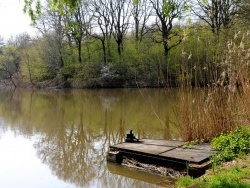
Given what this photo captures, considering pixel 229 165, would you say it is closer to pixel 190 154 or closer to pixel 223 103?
pixel 190 154

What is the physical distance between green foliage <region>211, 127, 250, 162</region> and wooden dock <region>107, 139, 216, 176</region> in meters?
0.18

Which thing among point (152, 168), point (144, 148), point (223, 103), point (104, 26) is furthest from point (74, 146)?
point (104, 26)

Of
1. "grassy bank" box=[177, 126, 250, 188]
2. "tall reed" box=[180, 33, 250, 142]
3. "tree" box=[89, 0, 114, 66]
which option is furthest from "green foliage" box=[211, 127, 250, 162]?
"tree" box=[89, 0, 114, 66]

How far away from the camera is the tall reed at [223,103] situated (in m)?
5.73

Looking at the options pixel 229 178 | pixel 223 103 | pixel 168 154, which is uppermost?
pixel 223 103

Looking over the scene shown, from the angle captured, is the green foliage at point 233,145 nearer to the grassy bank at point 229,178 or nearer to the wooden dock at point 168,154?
the wooden dock at point 168,154

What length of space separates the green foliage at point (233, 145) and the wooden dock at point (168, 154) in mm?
179

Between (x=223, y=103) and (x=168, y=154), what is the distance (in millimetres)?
1435

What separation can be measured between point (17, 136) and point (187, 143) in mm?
6031

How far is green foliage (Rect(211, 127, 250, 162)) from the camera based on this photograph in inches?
196

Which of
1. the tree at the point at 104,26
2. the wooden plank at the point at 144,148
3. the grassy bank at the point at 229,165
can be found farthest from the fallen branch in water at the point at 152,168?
the tree at the point at 104,26

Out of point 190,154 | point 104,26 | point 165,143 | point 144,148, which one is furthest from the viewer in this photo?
point 104,26

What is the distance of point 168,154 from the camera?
565 cm

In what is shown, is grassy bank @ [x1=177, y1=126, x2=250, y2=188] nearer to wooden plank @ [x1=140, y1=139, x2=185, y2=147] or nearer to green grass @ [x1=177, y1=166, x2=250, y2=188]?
green grass @ [x1=177, y1=166, x2=250, y2=188]
